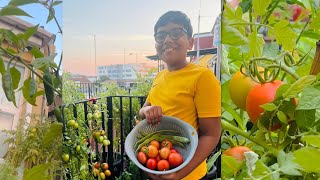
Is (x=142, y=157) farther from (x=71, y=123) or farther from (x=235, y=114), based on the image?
(x=235, y=114)

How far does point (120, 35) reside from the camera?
0.65m

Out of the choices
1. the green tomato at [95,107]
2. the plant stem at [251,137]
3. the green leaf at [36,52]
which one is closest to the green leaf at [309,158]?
the plant stem at [251,137]

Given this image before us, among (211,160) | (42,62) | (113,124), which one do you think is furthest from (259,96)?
(42,62)

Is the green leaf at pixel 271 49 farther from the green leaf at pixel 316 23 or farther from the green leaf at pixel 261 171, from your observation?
the green leaf at pixel 261 171

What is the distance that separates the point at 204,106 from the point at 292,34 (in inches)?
7.9

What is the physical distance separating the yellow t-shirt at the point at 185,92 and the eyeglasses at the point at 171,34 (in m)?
0.05

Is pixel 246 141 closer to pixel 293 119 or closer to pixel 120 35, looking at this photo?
pixel 293 119

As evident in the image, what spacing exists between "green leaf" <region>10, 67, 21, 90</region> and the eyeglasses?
24 cm

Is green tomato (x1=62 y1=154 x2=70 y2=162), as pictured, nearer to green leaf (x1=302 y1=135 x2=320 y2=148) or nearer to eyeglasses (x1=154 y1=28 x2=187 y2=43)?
eyeglasses (x1=154 y1=28 x2=187 y2=43)

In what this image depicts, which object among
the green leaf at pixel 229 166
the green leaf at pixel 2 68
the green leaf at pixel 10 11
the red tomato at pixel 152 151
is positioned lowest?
the green leaf at pixel 229 166

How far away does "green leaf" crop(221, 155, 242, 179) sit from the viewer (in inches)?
30.4

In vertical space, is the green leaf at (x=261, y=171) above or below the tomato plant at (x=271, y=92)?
below

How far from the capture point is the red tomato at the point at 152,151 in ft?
2.15

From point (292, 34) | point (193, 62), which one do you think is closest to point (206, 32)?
point (193, 62)
